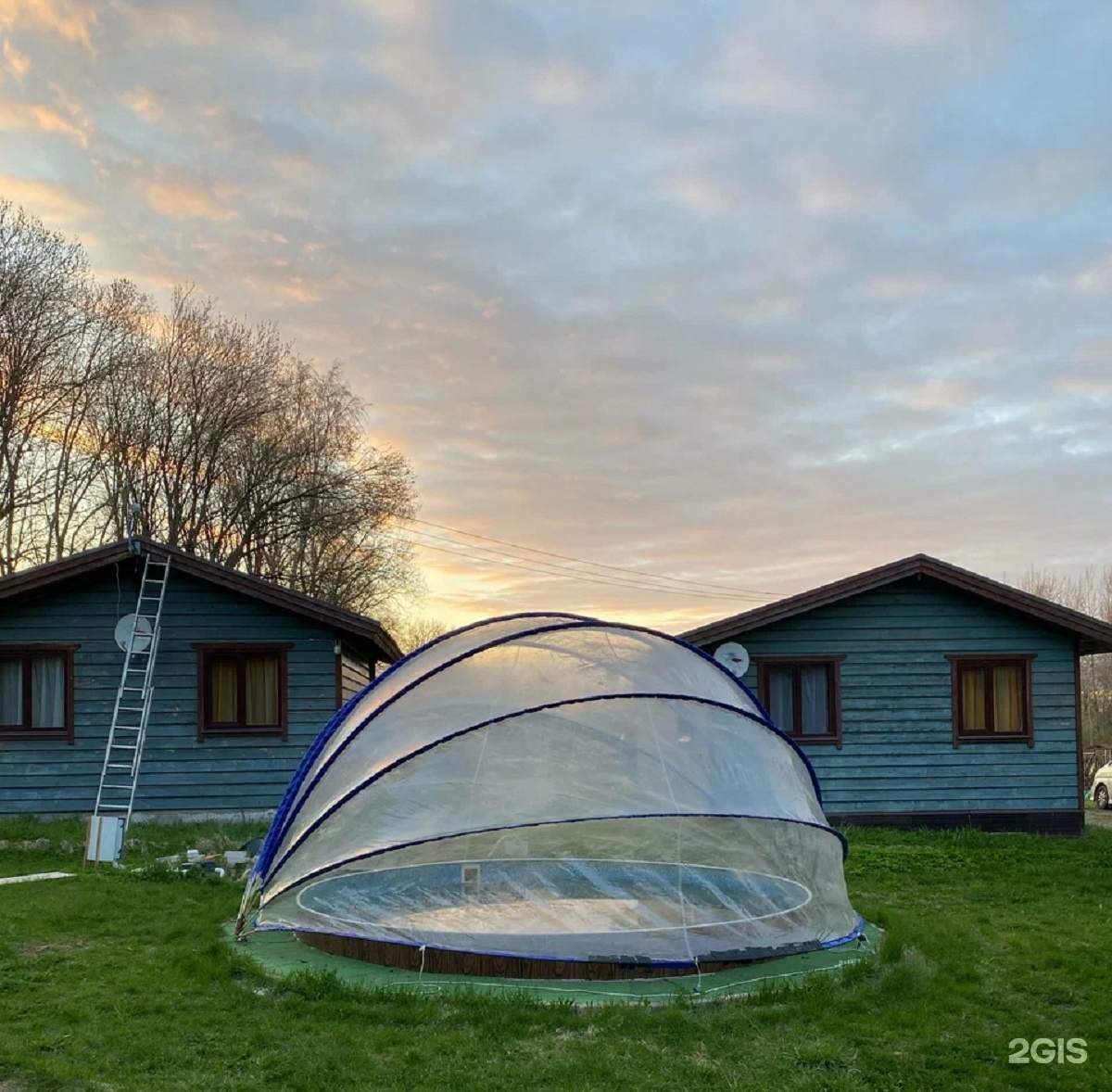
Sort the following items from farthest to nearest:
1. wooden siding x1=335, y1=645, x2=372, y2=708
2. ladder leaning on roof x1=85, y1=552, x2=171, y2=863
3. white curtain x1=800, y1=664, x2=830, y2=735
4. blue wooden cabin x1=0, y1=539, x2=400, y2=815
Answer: white curtain x1=800, y1=664, x2=830, y2=735 → wooden siding x1=335, y1=645, x2=372, y2=708 → blue wooden cabin x1=0, y1=539, x2=400, y2=815 → ladder leaning on roof x1=85, y1=552, x2=171, y2=863

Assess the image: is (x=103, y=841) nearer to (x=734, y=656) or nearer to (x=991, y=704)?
(x=734, y=656)

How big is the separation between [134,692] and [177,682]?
558 mm

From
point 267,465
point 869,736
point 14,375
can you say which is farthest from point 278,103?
point 267,465

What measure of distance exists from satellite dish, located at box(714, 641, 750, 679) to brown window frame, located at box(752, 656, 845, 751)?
0.21 meters

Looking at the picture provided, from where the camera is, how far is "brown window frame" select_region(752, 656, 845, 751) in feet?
49.4

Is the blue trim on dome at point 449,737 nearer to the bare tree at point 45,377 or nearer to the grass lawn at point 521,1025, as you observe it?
the grass lawn at point 521,1025

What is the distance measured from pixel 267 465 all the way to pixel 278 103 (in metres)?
19.2

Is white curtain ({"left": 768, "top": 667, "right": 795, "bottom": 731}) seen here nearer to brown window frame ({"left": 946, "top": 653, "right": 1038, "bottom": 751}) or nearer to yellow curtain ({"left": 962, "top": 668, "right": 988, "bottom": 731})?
brown window frame ({"left": 946, "top": 653, "right": 1038, "bottom": 751})

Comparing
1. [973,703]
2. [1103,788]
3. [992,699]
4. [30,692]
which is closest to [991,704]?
[992,699]

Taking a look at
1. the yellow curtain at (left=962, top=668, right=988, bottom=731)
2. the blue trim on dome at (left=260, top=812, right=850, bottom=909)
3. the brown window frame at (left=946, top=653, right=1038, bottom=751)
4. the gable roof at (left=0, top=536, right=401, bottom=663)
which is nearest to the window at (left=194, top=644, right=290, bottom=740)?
the gable roof at (left=0, top=536, right=401, bottom=663)

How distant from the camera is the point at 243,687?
584 inches

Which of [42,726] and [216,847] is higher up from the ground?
[42,726]

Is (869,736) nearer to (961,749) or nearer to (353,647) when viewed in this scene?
(961,749)

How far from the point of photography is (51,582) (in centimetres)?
1420
